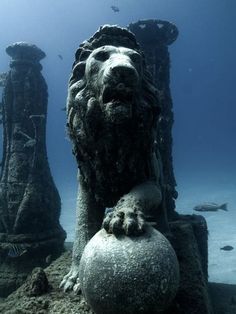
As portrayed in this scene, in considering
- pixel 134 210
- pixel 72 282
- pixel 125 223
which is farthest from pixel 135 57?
pixel 72 282

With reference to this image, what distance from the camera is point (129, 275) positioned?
2.33 m

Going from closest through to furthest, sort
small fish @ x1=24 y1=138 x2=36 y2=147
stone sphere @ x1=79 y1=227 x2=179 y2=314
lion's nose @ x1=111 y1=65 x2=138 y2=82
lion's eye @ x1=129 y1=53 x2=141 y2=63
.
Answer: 1. stone sphere @ x1=79 y1=227 x2=179 y2=314
2. lion's nose @ x1=111 y1=65 x2=138 y2=82
3. lion's eye @ x1=129 y1=53 x2=141 y2=63
4. small fish @ x1=24 y1=138 x2=36 y2=147

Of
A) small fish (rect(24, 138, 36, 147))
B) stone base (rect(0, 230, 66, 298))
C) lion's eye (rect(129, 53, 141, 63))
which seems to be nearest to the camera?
lion's eye (rect(129, 53, 141, 63))

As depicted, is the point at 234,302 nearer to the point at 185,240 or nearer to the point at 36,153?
the point at 185,240

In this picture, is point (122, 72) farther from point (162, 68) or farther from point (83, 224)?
point (162, 68)

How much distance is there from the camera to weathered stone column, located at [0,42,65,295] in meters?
7.72

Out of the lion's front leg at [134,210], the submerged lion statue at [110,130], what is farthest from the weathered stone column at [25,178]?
the lion's front leg at [134,210]

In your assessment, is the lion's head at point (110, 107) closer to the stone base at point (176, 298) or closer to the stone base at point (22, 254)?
the stone base at point (176, 298)

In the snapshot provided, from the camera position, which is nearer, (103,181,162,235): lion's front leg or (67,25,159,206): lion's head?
(103,181,162,235): lion's front leg

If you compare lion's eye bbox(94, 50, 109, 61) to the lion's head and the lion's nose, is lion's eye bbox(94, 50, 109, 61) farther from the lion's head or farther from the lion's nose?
the lion's nose

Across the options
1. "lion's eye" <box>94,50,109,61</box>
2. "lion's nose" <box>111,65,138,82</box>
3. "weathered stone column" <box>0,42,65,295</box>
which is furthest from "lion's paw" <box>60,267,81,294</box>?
"weathered stone column" <box>0,42,65,295</box>

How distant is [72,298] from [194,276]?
117 centimetres

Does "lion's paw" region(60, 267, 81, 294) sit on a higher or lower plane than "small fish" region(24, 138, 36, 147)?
lower

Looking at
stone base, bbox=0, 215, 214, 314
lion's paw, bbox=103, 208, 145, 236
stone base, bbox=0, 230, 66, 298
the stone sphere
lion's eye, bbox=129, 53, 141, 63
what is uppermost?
lion's eye, bbox=129, 53, 141, 63
